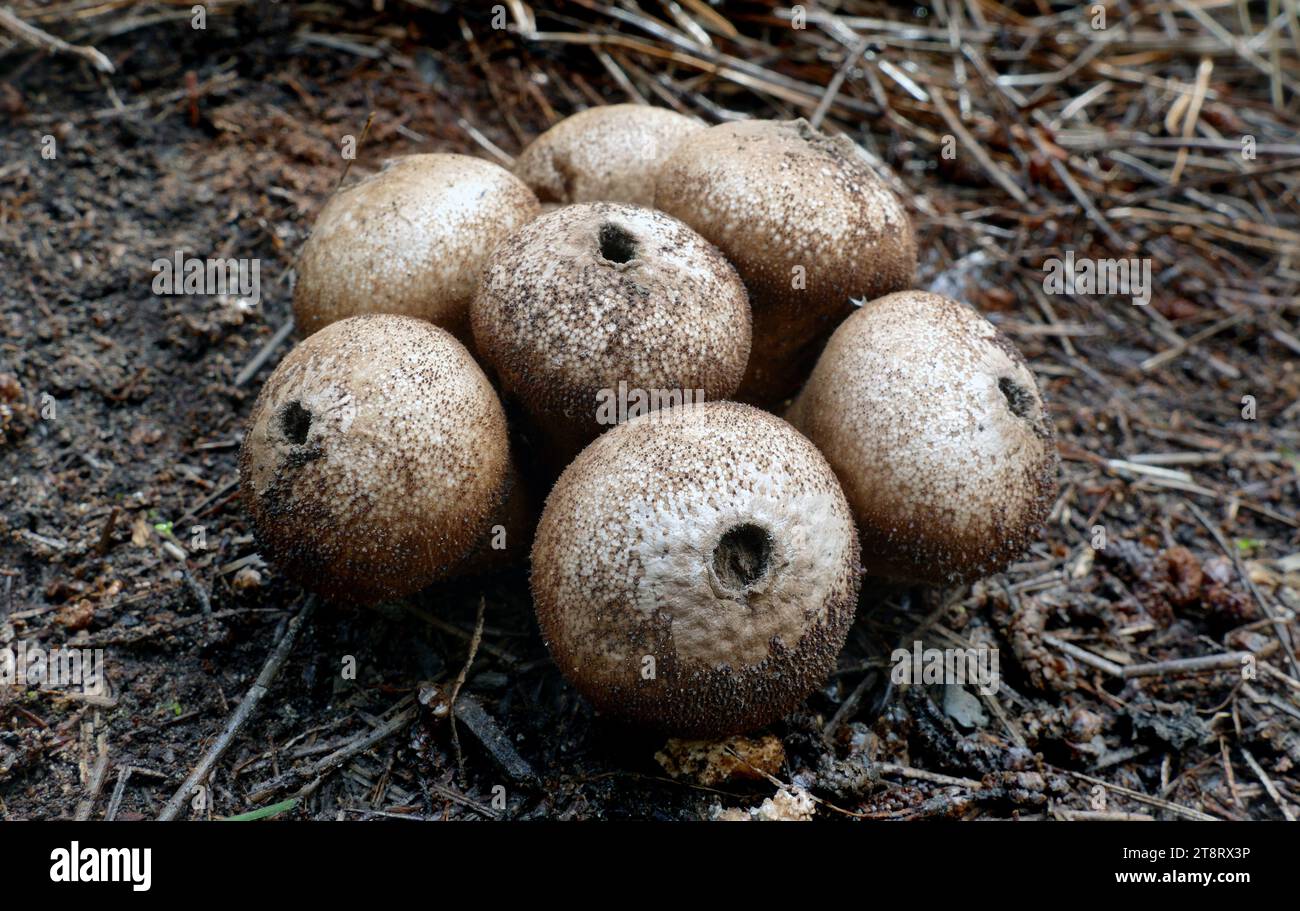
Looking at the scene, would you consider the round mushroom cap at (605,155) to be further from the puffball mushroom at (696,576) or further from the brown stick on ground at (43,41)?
the brown stick on ground at (43,41)

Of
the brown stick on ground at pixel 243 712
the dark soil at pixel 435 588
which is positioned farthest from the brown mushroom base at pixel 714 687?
the brown stick on ground at pixel 243 712

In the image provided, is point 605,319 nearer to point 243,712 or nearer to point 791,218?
point 791,218

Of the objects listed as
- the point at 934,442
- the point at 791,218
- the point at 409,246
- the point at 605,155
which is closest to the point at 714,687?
the point at 934,442

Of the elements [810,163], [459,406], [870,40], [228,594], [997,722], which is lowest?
[997,722]

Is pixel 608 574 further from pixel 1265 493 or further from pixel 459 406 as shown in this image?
pixel 1265 493

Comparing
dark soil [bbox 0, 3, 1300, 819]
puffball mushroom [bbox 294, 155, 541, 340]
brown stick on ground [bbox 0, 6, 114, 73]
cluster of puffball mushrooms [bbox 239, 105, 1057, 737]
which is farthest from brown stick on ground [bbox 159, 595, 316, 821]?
brown stick on ground [bbox 0, 6, 114, 73]

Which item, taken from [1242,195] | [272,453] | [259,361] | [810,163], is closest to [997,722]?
[810,163]
